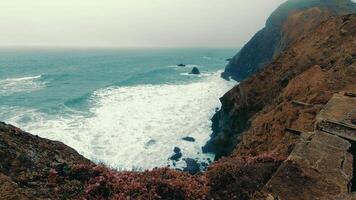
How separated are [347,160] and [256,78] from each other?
75.4ft

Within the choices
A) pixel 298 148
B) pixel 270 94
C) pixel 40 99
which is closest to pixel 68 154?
pixel 298 148

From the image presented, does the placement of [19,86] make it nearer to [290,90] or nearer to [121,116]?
[121,116]

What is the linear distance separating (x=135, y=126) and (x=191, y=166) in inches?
627

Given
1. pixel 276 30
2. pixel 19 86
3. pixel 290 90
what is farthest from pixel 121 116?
pixel 276 30

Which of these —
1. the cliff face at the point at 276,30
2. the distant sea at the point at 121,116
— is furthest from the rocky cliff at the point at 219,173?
the cliff face at the point at 276,30

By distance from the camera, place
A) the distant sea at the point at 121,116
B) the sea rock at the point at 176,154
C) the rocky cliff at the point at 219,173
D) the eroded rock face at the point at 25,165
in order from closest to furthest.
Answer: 1. the eroded rock face at the point at 25,165
2. the rocky cliff at the point at 219,173
3. the sea rock at the point at 176,154
4. the distant sea at the point at 121,116

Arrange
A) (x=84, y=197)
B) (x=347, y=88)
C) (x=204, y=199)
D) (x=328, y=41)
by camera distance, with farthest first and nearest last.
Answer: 1. (x=328, y=41)
2. (x=347, y=88)
3. (x=204, y=199)
4. (x=84, y=197)

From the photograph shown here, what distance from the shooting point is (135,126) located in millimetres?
52344

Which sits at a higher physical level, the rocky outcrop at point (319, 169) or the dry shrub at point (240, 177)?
the rocky outcrop at point (319, 169)

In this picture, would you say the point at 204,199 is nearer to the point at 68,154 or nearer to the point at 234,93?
the point at 68,154

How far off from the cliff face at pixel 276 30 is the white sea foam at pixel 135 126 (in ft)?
91.0

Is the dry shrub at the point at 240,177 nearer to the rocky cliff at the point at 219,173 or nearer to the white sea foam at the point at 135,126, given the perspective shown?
the rocky cliff at the point at 219,173

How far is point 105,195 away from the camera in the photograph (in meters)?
7.59

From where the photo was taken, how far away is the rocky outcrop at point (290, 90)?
16.2m
